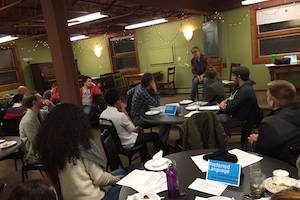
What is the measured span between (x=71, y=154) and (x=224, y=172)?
0.90 m

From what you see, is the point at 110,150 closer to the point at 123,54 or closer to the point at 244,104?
the point at 244,104

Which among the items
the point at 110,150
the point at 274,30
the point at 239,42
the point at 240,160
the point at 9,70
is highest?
the point at 274,30

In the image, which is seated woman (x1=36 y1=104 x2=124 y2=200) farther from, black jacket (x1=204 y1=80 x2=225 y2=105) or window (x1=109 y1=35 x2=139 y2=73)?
window (x1=109 y1=35 x2=139 y2=73)

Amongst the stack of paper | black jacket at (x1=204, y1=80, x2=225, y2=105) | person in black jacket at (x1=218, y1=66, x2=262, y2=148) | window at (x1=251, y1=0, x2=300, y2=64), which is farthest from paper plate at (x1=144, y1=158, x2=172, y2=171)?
window at (x1=251, y1=0, x2=300, y2=64)

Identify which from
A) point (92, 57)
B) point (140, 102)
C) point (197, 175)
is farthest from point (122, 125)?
point (92, 57)

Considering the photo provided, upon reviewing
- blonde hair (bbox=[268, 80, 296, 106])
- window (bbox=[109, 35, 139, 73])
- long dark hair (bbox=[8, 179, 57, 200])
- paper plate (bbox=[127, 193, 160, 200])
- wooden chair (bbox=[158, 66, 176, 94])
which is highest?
window (bbox=[109, 35, 139, 73])

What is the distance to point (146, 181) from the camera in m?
1.69

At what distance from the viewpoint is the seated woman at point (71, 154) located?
1.70 meters

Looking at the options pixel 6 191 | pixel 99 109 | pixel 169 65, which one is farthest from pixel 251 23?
pixel 6 191

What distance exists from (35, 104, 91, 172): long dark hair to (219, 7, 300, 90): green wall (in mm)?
6695

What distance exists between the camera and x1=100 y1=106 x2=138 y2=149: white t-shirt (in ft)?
9.71

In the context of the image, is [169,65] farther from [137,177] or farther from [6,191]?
[137,177]

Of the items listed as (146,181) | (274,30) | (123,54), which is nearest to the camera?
(146,181)

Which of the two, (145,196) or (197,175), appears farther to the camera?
(197,175)
